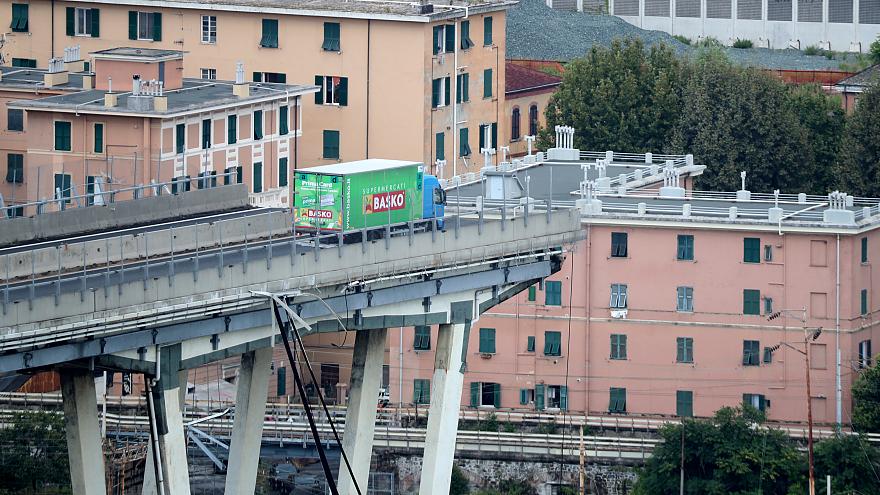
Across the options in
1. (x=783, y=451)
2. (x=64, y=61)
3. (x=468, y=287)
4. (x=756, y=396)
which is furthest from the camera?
(x=64, y=61)

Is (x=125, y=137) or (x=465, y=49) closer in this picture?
(x=125, y=137)

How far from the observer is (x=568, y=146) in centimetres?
11906

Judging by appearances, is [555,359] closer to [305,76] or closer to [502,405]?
[502,405]

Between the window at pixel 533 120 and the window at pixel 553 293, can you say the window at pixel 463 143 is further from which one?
the window at pixel 553 293

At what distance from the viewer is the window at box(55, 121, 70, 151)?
334ft

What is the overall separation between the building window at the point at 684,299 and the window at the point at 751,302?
6.16 feet

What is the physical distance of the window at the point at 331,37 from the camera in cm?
11525

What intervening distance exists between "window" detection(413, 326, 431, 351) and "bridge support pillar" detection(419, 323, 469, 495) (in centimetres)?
2376

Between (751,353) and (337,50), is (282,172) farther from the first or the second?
(751,353)

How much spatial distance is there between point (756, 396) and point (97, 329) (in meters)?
39.8

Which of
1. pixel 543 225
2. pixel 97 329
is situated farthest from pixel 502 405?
pixel 97 329

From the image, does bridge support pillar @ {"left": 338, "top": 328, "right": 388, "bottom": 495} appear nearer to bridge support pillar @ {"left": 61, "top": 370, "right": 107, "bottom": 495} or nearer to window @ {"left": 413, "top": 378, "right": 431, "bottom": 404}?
bridge support pillar @ {"left": 61, "top": 370, "right": 107, "bottom": 495}

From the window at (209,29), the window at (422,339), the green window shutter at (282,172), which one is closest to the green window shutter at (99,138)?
the green window shutter at (282,172)

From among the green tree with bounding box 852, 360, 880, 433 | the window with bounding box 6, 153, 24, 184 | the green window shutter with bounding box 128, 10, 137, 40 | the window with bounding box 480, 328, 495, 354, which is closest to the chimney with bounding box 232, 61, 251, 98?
the window with bounding box 6, 153, 24, 184
